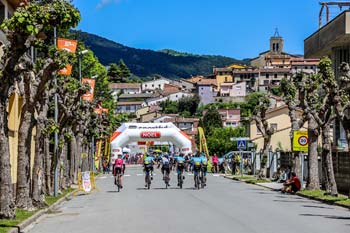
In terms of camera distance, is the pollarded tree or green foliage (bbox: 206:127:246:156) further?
green foliage (bbox: 206:127:246:156)

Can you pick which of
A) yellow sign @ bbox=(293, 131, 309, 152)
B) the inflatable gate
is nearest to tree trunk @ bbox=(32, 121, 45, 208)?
yellow sign @ bbox=(293, 131, 309, 152)

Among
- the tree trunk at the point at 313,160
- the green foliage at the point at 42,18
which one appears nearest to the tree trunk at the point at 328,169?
the tree trunk at the point at 313,160

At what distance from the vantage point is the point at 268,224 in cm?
1808

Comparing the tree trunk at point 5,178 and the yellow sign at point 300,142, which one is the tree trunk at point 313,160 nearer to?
the yellow sign at point 300,142

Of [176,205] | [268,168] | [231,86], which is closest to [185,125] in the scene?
[231,86]

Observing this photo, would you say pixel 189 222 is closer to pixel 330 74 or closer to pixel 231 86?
pixel 330 74

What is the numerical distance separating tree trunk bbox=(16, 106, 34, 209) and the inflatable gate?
44608 millimetres

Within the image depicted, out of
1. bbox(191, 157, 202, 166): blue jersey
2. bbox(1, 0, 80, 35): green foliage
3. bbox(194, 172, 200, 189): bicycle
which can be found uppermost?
bbox(1, 0, 80, 35): green foliage

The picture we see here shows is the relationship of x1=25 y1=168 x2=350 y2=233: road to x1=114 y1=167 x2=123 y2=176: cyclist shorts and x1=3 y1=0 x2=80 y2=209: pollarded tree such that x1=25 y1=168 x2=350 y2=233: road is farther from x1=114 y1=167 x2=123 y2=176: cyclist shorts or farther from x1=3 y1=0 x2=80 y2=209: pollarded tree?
x1=114 y1=167 x2=123 y2=176: cyclist shorts

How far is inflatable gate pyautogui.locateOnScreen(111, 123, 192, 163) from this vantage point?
6800 cm

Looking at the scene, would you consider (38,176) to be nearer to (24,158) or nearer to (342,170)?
(24,158)

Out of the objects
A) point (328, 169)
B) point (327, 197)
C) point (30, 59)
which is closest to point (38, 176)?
point (30, 59)

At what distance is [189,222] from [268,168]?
35463 millimetres

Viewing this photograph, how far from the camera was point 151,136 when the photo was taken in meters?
68.4
